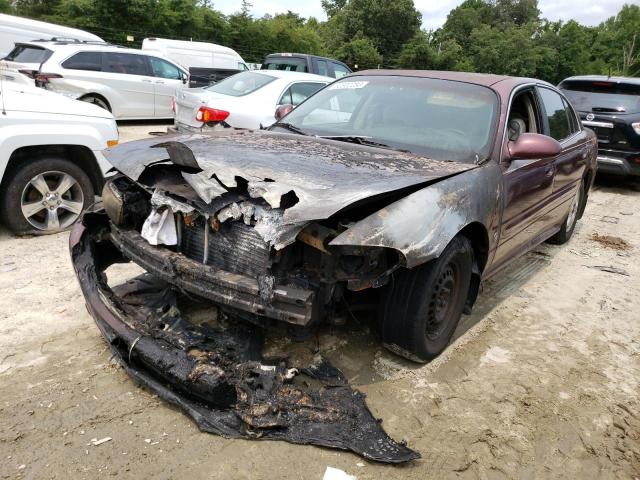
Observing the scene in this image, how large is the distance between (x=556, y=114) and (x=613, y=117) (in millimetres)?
4784

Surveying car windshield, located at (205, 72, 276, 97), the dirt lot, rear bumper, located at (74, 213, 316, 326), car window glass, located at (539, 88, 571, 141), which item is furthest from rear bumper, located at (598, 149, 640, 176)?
rear bumper, located at (74, 213, 316, 326)

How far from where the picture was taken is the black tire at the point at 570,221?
5.76 m

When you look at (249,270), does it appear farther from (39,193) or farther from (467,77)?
(39,193)

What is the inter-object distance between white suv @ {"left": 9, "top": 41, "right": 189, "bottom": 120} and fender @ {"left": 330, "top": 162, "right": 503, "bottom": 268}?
955cm

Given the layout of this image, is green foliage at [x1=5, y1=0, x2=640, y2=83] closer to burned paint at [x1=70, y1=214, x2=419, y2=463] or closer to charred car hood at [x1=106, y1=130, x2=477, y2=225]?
charred car hood at [x1=106, y1=130, x2=477, y2=225]

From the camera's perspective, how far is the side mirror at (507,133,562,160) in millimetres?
3422

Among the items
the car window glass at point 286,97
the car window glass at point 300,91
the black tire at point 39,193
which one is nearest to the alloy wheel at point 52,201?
the black tire at point 39,193

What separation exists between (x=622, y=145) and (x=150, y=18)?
21573mm

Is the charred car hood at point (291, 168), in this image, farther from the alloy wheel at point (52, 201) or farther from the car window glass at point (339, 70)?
the car window glass at point (339, 70)

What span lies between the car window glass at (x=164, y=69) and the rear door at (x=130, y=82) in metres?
0.16

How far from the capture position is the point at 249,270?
2.64 meters

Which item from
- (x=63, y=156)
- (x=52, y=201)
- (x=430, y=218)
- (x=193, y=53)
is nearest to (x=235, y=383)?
(x=430, y=218)

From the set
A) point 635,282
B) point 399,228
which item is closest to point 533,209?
point 635,282

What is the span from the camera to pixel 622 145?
868 centimetres
